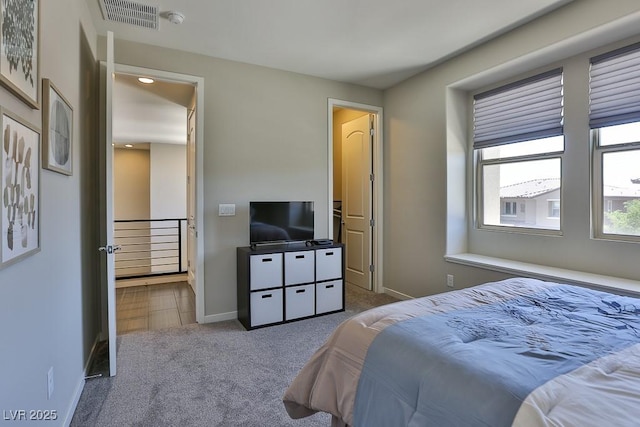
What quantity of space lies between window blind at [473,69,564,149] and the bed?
1.83 meters

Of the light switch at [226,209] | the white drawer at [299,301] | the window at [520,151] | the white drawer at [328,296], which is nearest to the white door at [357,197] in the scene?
the white drawer at [328,296]

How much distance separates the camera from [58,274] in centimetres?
176

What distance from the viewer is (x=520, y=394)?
0.89 m

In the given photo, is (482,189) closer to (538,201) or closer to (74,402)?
(538,201)

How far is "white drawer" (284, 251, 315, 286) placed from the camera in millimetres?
3449

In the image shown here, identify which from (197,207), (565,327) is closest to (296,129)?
(197,207)

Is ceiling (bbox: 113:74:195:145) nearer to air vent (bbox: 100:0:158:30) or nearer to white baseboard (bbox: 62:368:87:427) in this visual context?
air vent (bbox: 100:0:158:30)

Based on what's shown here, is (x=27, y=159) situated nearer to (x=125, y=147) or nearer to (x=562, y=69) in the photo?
(x=562, y=69)

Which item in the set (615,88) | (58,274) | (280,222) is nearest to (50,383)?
(58,274)

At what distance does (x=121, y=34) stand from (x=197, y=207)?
1.65 m

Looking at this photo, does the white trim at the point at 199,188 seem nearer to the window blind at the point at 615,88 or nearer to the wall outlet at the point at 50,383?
the wall outlet at the point at 50,383

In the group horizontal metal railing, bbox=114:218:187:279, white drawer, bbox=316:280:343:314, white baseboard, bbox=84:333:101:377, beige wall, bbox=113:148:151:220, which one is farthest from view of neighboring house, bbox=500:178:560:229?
beige wall, bbox=113:148:151:220

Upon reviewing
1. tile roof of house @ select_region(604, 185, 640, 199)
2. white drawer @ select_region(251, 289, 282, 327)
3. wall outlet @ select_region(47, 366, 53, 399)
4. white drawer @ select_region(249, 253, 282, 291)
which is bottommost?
white drawer @ select_region(251, 289, 282, 327)

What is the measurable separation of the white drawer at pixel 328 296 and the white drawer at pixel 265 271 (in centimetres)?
50
